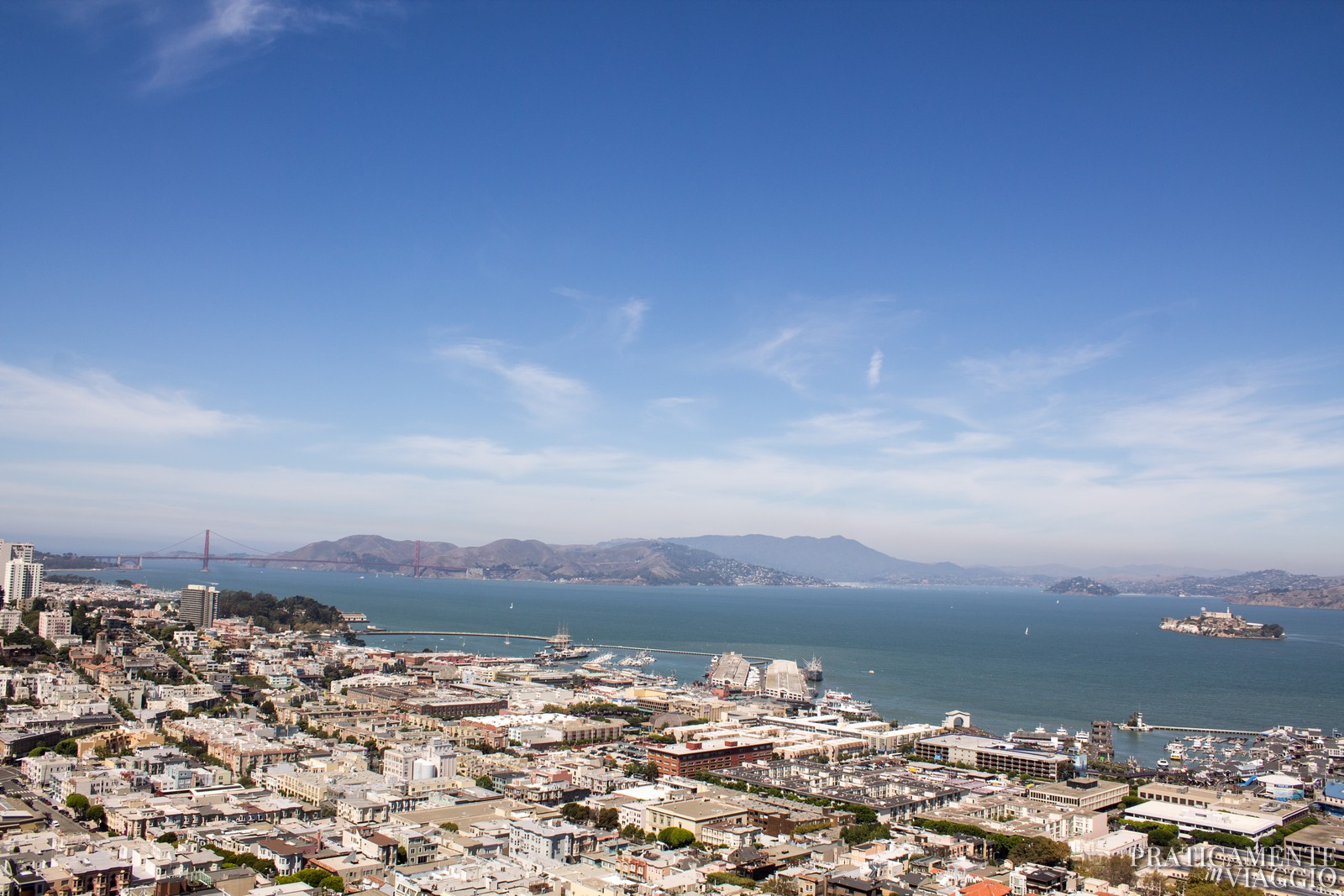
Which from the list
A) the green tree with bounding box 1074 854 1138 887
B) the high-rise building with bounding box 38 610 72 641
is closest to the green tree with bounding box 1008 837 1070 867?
the green tree with bounding box 1074 854 1138 887

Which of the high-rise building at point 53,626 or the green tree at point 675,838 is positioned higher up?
the high-rise building at point 53,626

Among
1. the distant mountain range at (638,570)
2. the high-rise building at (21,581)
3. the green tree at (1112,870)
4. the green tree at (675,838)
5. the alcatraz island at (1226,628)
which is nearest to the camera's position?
the green tree at (1112,870)

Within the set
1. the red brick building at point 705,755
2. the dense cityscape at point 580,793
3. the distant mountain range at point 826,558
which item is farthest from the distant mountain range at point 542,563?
the red brick building at point 705,755

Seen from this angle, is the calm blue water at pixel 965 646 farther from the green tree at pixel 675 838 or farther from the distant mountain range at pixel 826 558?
the distant mountain range at pixel 826 558

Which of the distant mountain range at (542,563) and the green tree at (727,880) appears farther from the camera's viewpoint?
the distant mountain range at (542,563)

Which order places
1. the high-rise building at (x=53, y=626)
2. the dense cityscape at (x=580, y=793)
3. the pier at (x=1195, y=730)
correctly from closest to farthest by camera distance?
the dense cityscape at (x=580, y=793) → the pier at (x=1195, y=730) → the high-rise building at (x=53, y=626)

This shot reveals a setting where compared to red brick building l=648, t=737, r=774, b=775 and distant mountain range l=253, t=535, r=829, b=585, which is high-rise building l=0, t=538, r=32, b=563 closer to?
red brick building l=648, t=737, r=774, b=775
